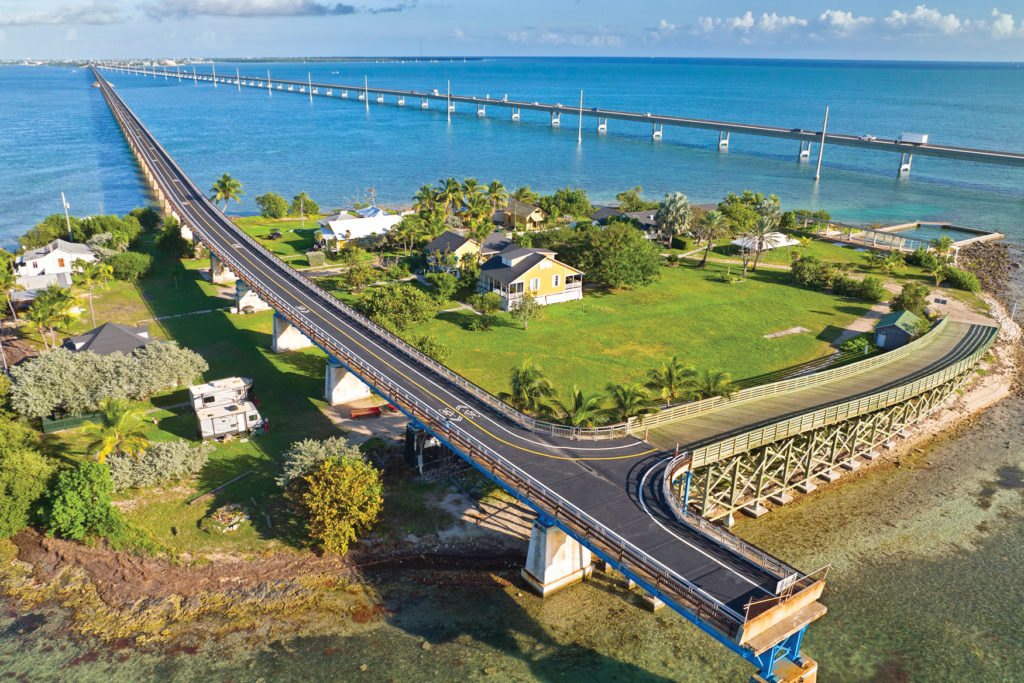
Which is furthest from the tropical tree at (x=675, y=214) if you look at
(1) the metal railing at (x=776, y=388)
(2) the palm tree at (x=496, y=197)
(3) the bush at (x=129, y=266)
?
(3) the bush at (x=129, y=266)

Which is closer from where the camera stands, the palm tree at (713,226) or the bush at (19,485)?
the bush at (19,485)

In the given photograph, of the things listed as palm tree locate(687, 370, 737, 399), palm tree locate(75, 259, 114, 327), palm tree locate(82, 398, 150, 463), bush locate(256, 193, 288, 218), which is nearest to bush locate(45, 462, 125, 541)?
palm tree locate(82, 398, 150, 463)

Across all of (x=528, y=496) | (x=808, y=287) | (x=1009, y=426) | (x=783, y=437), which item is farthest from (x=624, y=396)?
(x=808, y=287)

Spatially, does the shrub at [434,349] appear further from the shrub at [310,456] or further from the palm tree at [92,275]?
the palm tree at [92,275]

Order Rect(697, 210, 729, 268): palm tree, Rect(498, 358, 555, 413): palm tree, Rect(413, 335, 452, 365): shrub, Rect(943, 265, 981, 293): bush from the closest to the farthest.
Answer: Rect(498, 358, 555, 413): palm tree
Rect(413, 335, 452, 365): shrub
Rect(943, 265, 981, 293): bush
Rect(697, 210, 729, 268): palm tree

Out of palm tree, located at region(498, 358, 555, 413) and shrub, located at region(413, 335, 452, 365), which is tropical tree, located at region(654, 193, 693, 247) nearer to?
shrub, located at region(413, 335, 452, 365)

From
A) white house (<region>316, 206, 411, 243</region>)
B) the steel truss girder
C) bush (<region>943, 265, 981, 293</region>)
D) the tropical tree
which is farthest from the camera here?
white house (<region>316, 206, 411, 243</region>)

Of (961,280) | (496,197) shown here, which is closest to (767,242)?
(961,280)

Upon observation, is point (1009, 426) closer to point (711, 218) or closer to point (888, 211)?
point (711, 218)
